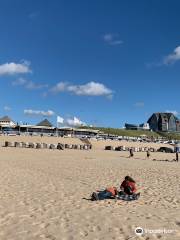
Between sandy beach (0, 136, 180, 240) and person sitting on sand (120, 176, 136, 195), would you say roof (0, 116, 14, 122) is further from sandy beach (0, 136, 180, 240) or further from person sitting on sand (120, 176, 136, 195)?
person sitting on sand (120, 176, 136, 195)

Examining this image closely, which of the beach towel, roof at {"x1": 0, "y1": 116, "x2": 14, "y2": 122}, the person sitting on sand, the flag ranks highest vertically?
roof at {"x1": 0, "y1": 116, "x2": 14, "y2": 122}

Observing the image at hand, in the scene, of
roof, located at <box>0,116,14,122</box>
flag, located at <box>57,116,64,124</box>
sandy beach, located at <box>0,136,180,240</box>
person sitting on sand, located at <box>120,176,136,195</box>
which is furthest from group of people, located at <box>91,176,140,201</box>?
roof, located at <box>0,116,14,122</box>

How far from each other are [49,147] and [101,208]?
40.9 m

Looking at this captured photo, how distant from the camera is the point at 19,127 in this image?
93.9m

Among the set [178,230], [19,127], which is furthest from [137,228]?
[19,127]

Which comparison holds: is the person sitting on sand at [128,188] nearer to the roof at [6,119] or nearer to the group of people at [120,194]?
the group of people at [120,194]

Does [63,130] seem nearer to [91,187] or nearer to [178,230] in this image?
[91,187]
